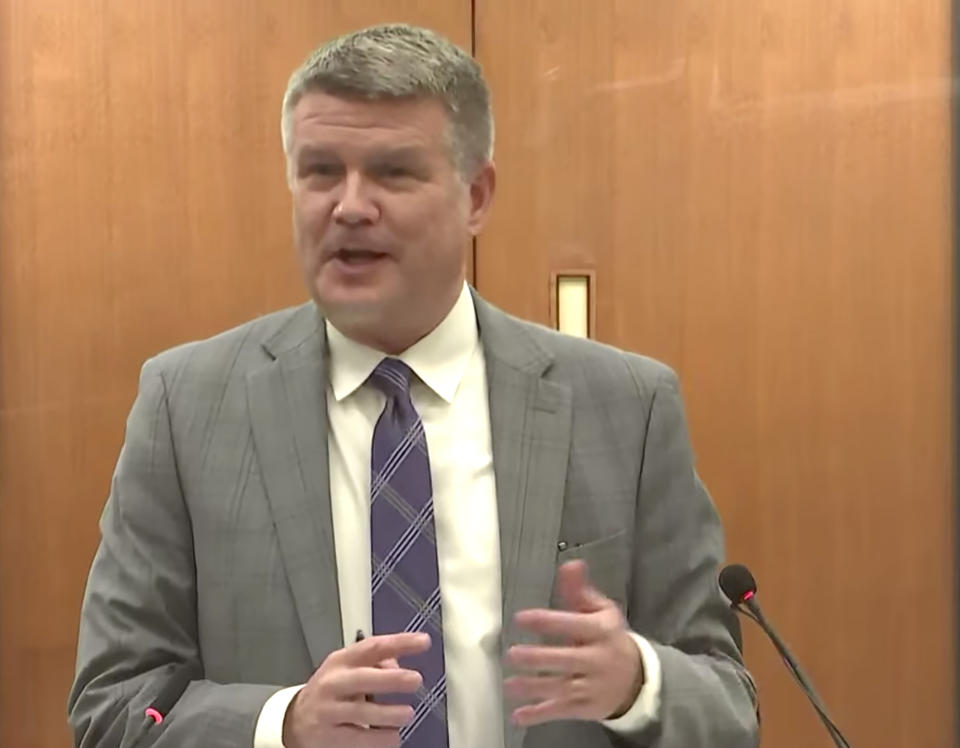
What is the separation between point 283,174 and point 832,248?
3.39 ft

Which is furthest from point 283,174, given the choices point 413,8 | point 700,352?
point 700,352

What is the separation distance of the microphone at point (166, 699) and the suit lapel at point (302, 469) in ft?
0.45

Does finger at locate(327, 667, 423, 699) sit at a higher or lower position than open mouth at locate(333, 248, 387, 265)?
lower

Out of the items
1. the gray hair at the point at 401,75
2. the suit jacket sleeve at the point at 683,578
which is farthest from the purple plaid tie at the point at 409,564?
the gray hair at the point at 401,75

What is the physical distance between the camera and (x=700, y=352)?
2068 millimetres

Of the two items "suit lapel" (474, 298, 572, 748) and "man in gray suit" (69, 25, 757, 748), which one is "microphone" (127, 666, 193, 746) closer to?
"man in gray suit" (69, 25, 757, 748)

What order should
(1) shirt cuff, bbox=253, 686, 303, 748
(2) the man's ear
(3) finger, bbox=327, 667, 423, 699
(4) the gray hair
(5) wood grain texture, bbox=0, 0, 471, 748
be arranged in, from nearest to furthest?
1. (3) finger, bbox=327, 667, 423, 699
2. (1) shirt cuff, bbox=253, 686, 303, 748
3. (4) the gray hair
4. (2) the man's ear
5. (5) wood grain texture, bbox=0, 0, 471, 748

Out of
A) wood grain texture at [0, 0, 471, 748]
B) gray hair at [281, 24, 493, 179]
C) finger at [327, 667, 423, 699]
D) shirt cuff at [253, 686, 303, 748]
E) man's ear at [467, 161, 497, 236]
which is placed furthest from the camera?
wood grain texture at [0, 0, 471, 748]

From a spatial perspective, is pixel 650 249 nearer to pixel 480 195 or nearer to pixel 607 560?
pixel 480 195

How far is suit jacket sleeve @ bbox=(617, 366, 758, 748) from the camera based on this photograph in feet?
3.85

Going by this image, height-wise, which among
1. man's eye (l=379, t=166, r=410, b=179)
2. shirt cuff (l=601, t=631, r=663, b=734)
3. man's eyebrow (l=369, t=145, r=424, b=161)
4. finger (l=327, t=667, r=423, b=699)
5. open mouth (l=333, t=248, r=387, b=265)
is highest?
man's eyebrow (l=369, t=145, r=424, b=161)

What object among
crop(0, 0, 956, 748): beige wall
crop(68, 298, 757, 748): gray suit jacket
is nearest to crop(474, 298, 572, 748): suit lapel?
crop(68, 298, 757, 748): gray suit jacket

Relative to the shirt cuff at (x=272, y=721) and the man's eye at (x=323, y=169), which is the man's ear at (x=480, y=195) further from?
the shirt cuff at (x=272, y=721)

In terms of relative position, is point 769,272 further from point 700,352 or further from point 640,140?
point 640,140
